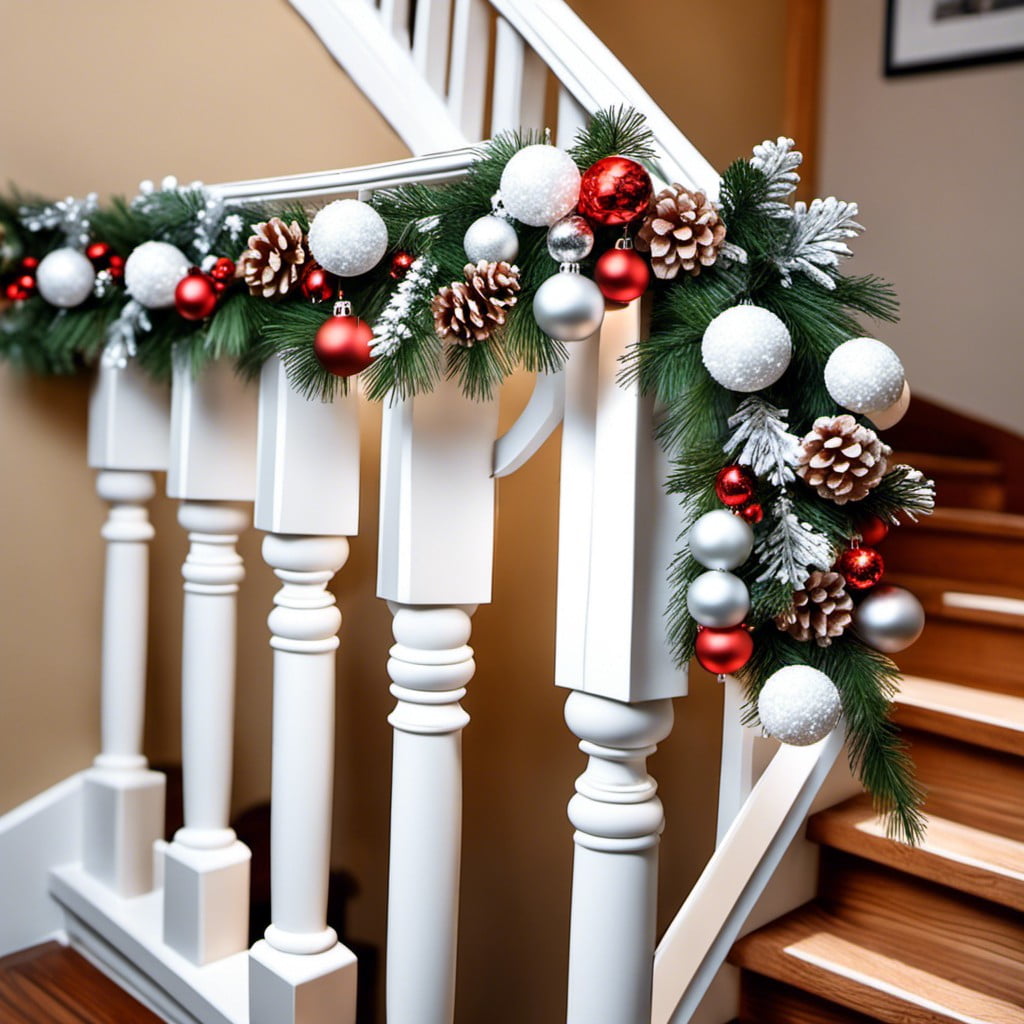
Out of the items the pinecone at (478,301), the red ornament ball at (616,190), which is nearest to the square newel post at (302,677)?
the pinecone at (478,301)

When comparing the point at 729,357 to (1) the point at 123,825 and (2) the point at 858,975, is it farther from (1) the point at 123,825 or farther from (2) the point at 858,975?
(1) the point at 123,825

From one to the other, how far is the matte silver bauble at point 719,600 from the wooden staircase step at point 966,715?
714mm

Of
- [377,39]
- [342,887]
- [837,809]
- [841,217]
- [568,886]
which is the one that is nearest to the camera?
[841,217]

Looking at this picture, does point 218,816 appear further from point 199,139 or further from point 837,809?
point 199,139

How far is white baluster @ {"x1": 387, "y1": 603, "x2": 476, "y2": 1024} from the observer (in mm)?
947

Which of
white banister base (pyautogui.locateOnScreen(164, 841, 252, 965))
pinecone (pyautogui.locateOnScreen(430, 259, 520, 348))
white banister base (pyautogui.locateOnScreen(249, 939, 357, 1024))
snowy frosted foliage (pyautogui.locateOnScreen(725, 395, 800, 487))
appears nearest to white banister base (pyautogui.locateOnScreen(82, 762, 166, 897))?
white banister base (pyautogui.locateOnScreen(164, 841, 252, 965))

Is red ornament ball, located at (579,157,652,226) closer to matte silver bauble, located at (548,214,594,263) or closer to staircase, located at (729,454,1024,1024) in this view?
matte silver bauble, located at (548,214,594,263)

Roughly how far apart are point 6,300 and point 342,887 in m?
0.97

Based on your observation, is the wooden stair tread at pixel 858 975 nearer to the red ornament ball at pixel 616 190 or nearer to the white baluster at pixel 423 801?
the white baluster at pixel 423 801

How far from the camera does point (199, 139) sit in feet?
4.75

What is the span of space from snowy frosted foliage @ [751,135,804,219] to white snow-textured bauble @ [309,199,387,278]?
0.98ft

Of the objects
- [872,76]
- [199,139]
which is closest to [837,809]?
[199,139]

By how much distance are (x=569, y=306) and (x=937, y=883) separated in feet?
3.01

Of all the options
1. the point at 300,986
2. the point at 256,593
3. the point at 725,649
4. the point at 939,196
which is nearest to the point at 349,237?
the point at 725,649
